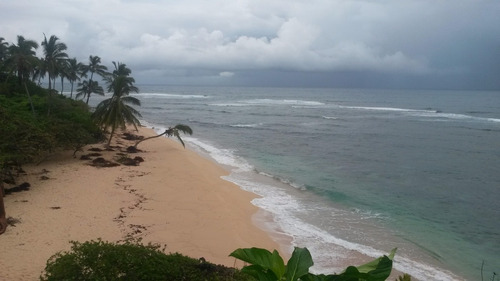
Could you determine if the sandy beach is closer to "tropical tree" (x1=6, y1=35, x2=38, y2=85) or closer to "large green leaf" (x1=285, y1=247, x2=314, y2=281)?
"tropical tree" (x1=6, y1=35, x2=38, y2=85)

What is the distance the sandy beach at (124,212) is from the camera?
10398mm

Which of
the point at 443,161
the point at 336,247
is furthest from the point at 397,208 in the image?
the point at 443,161

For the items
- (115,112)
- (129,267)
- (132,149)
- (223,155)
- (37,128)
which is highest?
(115,112)

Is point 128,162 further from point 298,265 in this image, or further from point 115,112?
point 298,265

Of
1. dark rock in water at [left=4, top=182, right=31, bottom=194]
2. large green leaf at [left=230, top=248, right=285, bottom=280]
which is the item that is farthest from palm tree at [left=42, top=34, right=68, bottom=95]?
large green leaf at [left=230, top=248, right=285, bottom=280]

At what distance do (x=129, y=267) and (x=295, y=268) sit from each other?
17.1 feet

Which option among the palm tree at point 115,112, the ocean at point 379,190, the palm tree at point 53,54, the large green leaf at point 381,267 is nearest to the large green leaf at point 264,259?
the large green leaf at point 381,267

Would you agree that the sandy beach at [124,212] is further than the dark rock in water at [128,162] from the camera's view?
No

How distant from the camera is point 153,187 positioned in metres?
16.7

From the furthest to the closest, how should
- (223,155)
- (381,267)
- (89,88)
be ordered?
(89,88)
(223,155)
(381,267)

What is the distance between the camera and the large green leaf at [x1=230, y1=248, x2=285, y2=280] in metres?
1.69

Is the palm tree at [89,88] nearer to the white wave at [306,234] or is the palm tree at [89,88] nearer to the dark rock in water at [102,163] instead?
the dark rock in water at [102,163]

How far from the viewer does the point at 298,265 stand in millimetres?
1720

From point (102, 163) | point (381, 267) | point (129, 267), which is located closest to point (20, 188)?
point (102, 163)
